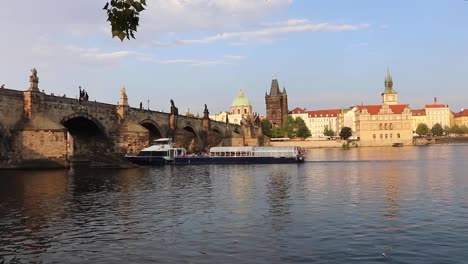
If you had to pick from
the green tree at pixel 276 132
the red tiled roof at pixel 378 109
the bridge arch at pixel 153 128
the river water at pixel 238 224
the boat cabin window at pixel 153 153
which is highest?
the red tiled roof at pixel 378 109

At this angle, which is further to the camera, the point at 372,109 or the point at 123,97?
the point at 372,109

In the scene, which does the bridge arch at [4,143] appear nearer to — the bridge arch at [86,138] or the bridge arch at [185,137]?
the bridge arch at [86,138]

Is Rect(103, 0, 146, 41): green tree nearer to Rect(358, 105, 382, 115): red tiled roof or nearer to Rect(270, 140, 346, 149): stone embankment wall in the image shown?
Rect(270, 140, 346, 149): stone embankment wall

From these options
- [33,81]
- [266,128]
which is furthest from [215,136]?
[266,128]

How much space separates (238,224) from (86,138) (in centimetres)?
4857

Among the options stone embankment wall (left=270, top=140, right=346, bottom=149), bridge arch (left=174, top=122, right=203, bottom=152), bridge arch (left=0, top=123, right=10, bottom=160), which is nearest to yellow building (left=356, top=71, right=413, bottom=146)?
stone embankment wall (left=270, top=140, right=346, bottom=149)

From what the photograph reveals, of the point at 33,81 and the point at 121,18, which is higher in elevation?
the point at 33,81

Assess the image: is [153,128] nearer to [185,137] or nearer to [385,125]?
[185,137]

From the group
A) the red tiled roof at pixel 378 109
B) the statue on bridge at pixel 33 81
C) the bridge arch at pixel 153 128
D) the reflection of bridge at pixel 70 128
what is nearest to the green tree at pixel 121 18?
the reflection of bridge at pixel 70 128

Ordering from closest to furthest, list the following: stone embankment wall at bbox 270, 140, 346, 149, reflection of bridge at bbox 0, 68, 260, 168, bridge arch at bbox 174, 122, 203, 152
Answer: reflection of bridge at bbox 0, 68, 260, 168 < bridge arch at bbox 174, 122, 203, 152 < stone embankment wall at bbox 270, 140, 346, 149

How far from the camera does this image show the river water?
14.7 meters

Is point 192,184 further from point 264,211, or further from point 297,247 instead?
point 297,247

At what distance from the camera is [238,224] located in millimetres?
19453

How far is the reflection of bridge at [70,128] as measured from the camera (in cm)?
4731
